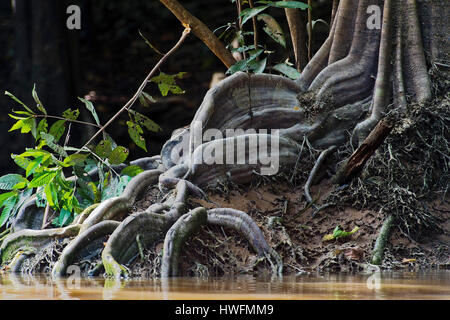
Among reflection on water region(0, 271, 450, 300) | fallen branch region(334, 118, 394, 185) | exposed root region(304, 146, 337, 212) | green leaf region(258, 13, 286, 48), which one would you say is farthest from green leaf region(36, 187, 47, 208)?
green leaf region(258, 13, 286, 48)

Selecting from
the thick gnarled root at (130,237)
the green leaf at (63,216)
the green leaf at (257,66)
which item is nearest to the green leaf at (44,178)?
the green leaf at (63,216)

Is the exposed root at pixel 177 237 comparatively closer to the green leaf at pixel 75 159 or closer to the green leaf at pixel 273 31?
the green leaf at pixel 75 159

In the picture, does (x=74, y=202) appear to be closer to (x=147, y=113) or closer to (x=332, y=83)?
(x=332, y=83)

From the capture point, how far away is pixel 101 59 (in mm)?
16844

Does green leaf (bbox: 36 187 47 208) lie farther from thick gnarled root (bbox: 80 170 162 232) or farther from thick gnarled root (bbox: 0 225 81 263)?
thick gnarled root (bbox: 80 170 162 232)

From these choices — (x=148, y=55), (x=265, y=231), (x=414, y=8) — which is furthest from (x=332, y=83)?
(x=148, y=55)

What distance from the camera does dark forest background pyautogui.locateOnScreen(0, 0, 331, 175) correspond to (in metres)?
10.4

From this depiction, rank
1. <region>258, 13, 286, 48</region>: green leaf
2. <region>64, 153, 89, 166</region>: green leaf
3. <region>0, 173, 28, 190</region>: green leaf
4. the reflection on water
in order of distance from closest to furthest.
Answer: the reflection on water < <region>64, 153, 89, 166</region>: green leaf < <region>0, 173, 28, 190</region>: green leaf < <region>258, 13, 286, 48</region>: green leaf

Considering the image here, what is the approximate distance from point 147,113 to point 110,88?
252 cm

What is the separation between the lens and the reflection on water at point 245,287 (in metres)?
3.29

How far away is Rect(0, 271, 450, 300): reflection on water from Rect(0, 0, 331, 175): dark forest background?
5.26 meters

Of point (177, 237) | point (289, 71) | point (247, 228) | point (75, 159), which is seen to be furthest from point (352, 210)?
point (75, 159)

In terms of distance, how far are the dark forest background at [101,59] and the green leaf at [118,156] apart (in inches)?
152

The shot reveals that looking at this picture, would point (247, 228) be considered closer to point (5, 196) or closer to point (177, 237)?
point (177, 237)
